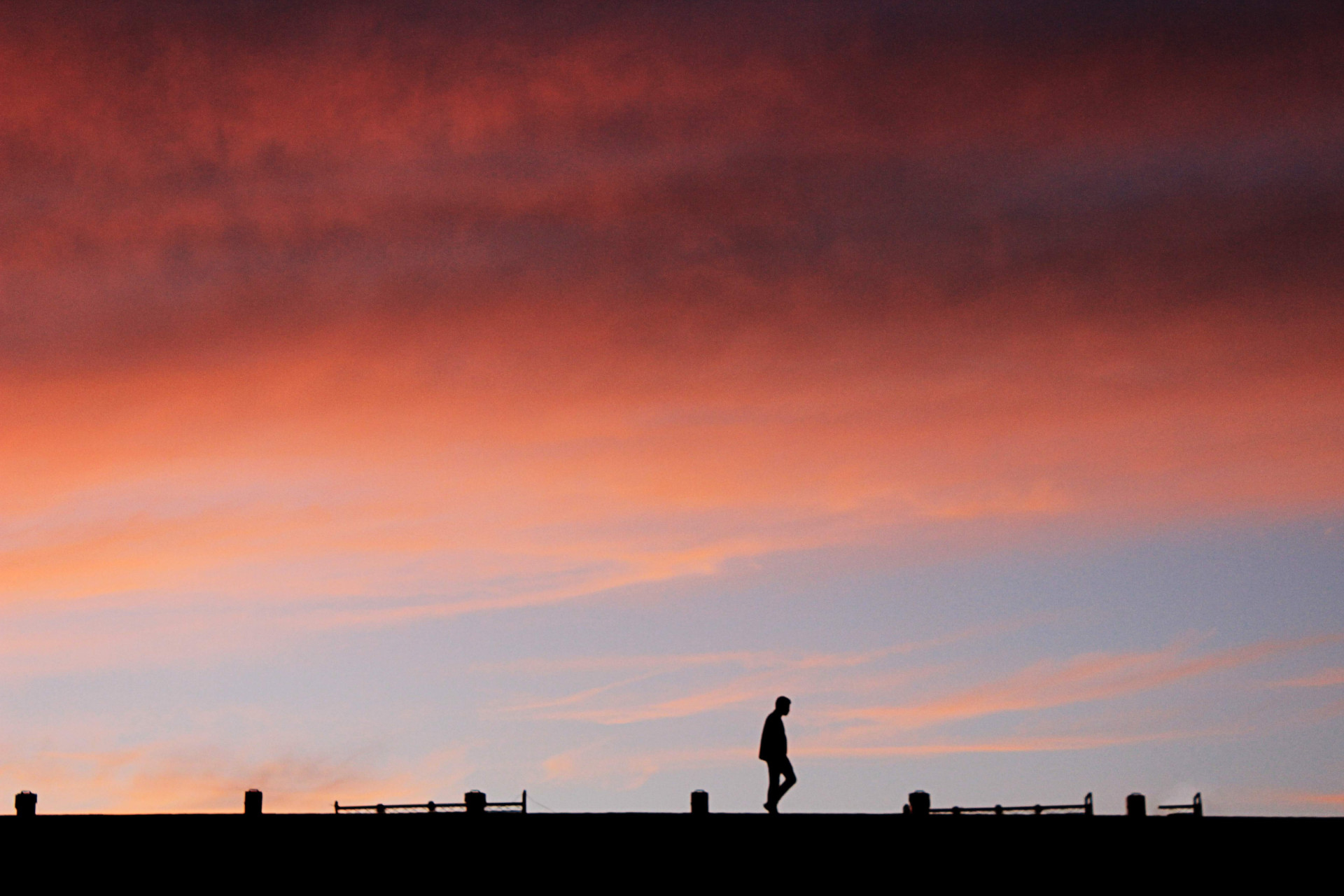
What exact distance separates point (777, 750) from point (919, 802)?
8.05 ft

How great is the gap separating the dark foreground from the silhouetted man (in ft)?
8.18

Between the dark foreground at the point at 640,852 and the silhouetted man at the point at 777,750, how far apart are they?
249 centimetres

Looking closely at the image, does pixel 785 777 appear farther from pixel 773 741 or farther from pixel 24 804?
pixel 24 804

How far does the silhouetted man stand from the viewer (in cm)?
2980

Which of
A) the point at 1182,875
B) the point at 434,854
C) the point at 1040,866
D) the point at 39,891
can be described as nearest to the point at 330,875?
the point at 434,854

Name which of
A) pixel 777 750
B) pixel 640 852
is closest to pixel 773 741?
pixel 777 750

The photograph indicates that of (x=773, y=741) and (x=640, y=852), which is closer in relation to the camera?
(x=640, y=852)

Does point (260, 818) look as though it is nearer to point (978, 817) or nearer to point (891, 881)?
point (891, 881)

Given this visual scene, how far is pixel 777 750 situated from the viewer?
29844mm

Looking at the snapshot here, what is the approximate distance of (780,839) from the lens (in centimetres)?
2622

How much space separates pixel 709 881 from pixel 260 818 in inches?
265

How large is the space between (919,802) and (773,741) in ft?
8.42

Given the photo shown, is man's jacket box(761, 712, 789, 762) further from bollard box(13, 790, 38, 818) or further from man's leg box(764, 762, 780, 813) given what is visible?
bollard box(13, 790, 38, 818)

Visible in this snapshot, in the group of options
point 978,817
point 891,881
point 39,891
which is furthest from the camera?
point 978,817
